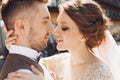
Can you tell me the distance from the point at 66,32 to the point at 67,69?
0.94ft

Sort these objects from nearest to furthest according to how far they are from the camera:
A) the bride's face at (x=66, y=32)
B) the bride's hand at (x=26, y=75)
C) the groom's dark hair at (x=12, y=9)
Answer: the bride's hand at (x=26, y=75) < the groom's dark hair at (x=12, y=9) < the bride's face at (x=66, y=32)

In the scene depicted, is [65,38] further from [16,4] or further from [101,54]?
[16,4]

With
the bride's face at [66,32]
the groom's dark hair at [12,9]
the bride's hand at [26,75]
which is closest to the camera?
the bride's hand at [26,75]

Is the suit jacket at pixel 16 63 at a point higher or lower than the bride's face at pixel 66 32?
higher

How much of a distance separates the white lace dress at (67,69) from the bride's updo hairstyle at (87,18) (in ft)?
0.59

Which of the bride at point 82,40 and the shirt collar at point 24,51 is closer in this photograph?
the shirt collar at point 24,51

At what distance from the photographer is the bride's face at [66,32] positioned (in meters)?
1.96

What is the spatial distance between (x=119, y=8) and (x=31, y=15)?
8.11ft

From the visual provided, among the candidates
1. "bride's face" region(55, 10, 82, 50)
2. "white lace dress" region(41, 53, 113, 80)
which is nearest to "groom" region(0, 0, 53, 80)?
"bride's face" region(55, 10, 82, 50)

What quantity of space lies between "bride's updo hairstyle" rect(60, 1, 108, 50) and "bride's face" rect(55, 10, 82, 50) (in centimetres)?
3

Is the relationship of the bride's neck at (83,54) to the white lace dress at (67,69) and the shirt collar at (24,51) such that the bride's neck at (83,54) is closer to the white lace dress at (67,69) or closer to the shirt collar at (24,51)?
Result: the white lace dress at (67,69)

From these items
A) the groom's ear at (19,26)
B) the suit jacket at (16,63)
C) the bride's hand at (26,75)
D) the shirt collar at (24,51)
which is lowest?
the bride's hand at (26,75)

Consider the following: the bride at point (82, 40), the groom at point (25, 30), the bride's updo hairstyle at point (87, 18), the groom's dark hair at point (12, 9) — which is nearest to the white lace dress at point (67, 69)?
the bride at point (82, 40)

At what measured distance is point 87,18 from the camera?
1.98 meters
